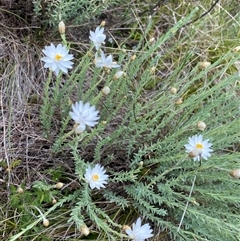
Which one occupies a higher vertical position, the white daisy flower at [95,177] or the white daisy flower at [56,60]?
the white daisy flower at [56,60]

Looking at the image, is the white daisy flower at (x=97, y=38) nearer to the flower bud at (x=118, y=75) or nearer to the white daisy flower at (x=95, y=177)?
the flower bud at (x=118, y=75)

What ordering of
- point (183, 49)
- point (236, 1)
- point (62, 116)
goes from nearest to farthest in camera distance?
point (62, 116), point (183, 49), point (236, 1)

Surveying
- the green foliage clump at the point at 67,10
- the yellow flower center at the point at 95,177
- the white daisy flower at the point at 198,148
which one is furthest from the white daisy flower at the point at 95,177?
the green foliage clump at the point at 67,10

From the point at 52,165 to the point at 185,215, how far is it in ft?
1.47

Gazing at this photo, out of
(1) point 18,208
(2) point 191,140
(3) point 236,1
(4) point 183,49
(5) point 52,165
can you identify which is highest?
(3) point 236,1

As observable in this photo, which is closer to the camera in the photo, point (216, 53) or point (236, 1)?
point (216, 53)

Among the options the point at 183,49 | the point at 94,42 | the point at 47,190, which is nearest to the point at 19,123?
the point at 47,190

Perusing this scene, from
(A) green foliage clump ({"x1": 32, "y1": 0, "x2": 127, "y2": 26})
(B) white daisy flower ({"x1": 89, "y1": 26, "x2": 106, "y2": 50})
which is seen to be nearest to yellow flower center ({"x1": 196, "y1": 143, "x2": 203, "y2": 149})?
(B) white daisy flower ({"x1": 89, "y1": 26, "x2": 106, "y2": 50})

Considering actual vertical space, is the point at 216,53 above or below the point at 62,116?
above

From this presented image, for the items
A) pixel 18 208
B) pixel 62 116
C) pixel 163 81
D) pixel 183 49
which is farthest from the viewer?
pixel 183 49

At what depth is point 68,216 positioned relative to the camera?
1481 millimetres

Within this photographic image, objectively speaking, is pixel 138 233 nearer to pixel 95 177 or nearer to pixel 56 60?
pixel 95 177

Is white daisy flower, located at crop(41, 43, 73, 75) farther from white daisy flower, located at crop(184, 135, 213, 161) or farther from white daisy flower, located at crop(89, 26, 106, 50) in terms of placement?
white daisy flower, located at crop(184, 135, 213, 161)

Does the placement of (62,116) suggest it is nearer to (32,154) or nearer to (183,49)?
(32,154)
